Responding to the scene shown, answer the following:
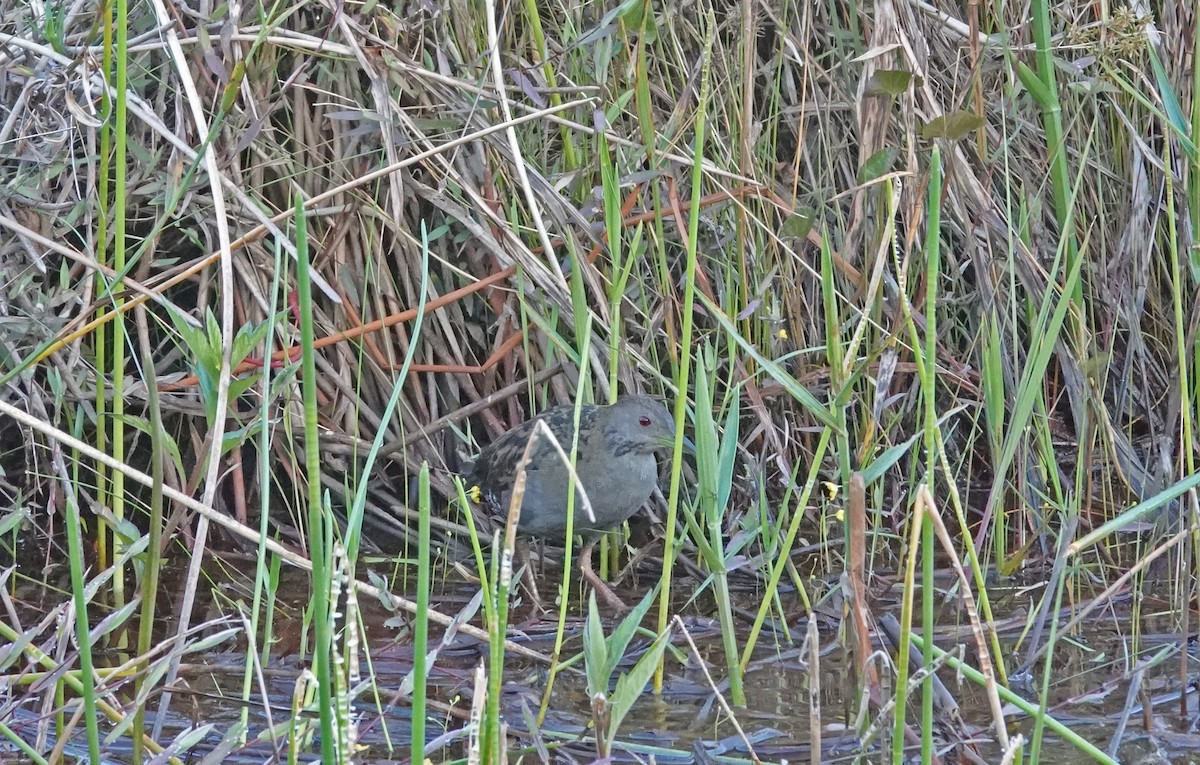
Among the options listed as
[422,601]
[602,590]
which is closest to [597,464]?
[602,590]

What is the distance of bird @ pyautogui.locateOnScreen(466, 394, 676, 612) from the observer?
12.8ft

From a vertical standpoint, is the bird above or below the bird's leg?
above

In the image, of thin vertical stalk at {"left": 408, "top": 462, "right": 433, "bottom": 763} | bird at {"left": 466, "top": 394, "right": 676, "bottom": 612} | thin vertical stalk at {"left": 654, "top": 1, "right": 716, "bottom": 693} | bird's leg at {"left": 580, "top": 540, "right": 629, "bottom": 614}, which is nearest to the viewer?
thin vertical stalk at {"left": 408, "top": 462, "right": 433, "bottom": 763}

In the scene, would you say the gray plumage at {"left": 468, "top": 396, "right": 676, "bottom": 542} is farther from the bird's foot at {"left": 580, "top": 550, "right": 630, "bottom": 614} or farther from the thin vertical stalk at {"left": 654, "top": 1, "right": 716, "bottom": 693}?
the thin vertical stalk at {"left": 654, "top": 1, "right": 716, "bottom": 693}

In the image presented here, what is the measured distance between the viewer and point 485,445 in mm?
4535

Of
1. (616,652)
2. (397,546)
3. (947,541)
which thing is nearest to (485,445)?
(397,546)

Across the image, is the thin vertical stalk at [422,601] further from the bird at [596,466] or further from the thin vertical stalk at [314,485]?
the bird at [596,466]

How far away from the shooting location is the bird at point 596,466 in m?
3.91

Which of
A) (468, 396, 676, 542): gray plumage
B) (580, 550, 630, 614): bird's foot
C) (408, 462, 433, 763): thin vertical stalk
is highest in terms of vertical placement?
(408, 462, 433, 763): thin vertical stalk

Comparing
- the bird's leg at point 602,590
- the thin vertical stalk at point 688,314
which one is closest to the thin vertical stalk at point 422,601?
the thin vertical stalk at point 688,314

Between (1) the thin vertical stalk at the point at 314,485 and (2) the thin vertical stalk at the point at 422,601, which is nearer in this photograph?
(1) the thin vertical stalk at the point at 314,485

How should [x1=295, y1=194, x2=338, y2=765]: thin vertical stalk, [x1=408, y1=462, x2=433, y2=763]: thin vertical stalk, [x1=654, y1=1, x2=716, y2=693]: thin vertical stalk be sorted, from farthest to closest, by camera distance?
[x1=654, y1=1, x2=716, y2=693]: thin vertical stalk
[x1=408, y1=462, x2=433, y2=763]: thin vertical stalk
[x1=295, y1=194, x2=338, y2=765]: thin vertical stalk

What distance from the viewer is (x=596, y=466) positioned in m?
3.95

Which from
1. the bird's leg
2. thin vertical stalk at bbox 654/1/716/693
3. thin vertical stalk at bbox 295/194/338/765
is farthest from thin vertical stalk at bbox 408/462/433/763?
the bird's leg
